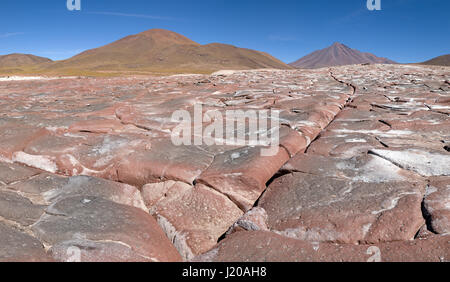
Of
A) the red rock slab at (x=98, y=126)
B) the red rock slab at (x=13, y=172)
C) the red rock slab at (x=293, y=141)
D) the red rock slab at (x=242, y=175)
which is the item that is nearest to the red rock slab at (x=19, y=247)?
the red rock slab at (x=13, y=172)

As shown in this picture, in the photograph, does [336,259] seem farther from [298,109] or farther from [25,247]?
[298,109]

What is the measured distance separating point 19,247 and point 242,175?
5.59 ft

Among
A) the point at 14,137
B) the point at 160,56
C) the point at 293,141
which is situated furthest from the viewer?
the point at 160,56

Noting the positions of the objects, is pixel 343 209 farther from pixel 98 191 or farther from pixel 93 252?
pixel 98 191

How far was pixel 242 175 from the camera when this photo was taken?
2.70 meters

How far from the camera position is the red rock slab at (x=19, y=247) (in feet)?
5.34

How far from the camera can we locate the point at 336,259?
5.73ft

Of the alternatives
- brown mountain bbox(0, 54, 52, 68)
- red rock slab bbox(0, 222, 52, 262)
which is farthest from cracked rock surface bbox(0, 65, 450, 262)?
brown mountain bbox(0, 54, 52, 68)

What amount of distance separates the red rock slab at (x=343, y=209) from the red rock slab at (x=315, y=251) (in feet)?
0.30

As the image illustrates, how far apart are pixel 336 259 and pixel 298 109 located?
3.74 m

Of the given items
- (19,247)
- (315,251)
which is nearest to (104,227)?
(19,247)

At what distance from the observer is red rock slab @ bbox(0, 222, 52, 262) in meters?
1.63
